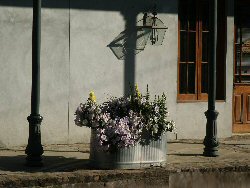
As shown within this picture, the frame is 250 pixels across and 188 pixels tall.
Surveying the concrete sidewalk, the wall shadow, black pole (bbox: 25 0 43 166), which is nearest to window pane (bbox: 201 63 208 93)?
the wall shadow

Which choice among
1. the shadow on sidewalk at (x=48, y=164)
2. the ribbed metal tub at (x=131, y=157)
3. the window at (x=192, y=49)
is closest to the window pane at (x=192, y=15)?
the window at (x=192, y=49)

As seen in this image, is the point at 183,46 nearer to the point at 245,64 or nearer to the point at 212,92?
the point at 245,64

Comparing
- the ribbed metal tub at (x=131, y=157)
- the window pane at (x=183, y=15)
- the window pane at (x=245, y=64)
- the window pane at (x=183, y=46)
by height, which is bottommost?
the ribbed metal tub at (x=131, y=157)

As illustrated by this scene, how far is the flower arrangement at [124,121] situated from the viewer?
332 inches

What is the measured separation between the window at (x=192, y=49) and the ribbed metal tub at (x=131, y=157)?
3347 millimetres

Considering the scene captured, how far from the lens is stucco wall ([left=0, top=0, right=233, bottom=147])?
10523 millimetres

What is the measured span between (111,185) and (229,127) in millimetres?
4737

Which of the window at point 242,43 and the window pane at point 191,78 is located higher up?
the window at point 242,43

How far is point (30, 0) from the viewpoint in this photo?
1061 cm

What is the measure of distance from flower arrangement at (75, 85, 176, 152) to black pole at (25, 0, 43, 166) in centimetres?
62

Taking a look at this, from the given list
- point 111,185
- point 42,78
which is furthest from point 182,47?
point 111,185

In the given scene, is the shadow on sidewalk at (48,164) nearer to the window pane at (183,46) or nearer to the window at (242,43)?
the window pane at (183,46)

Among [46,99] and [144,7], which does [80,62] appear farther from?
[144,7]

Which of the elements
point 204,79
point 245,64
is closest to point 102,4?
point 204,79
